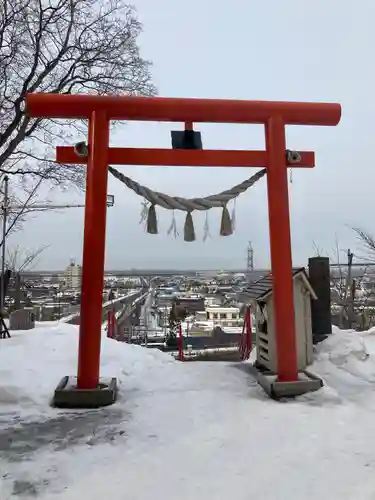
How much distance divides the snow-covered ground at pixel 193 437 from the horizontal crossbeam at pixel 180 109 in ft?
10.1

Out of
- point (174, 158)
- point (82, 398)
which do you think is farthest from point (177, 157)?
point (82, 398)

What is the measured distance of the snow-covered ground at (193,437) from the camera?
2662 millimetres

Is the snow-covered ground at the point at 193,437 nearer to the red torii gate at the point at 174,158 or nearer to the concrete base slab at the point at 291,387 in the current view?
the concrete base slab at the point at 291,387

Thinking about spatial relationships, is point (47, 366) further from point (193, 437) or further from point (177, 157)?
point (177, 157)

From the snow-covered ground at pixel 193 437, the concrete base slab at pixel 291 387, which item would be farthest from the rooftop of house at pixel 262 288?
the concrete base slab at pixel 291 387

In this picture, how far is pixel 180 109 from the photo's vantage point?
497 centimetres

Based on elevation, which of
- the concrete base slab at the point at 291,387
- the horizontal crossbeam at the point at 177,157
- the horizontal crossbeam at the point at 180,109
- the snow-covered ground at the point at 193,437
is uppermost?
the horizontal crossbeam at the point at 180,109

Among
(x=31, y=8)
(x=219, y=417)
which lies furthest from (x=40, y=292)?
(x=219, y=417)

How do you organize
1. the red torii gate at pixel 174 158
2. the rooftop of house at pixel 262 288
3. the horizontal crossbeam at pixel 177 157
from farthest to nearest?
the rooftop of house at pixel 262 288
the horizontal crossbeam at pixel 177 157
the red torii gate at pixel 174 158

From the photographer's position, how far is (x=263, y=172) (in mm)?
5176

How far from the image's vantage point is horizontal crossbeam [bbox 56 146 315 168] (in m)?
4.93

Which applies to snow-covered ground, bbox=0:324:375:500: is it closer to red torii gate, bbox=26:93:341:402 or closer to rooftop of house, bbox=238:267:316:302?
red torii gate, bbox=26:93:341:402

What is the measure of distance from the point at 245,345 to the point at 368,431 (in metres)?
4.51

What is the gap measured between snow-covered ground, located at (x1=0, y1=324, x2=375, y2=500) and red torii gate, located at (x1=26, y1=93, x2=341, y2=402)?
0.61 m
